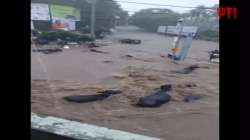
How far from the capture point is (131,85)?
4.57 meters

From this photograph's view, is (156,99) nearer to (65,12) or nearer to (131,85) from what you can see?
(131,85)

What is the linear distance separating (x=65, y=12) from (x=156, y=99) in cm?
133

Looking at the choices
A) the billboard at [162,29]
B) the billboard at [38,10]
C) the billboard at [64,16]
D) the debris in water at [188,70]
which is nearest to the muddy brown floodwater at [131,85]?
the debris in water at [188,70]

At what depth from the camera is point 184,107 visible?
3.70 metres

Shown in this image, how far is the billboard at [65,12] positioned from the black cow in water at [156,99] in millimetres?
1149

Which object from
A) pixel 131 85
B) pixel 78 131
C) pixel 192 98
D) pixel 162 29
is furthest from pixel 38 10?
pixel 131 85

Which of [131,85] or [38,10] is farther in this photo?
[131,85]

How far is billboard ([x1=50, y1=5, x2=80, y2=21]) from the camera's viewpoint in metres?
3.67

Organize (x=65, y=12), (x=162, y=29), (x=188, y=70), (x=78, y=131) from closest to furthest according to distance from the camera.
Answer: (x=78, y=131) → (x=162, y=29) → (x=65, y=12) → (x=188, y=70)
